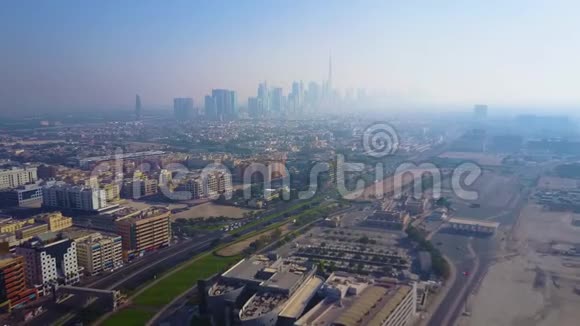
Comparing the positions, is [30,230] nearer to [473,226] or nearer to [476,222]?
[473,226]

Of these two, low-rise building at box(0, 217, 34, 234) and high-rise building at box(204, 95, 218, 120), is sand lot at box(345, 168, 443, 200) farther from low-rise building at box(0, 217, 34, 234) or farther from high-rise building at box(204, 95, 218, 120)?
high-rise building at box(204, 95, 218, 120)

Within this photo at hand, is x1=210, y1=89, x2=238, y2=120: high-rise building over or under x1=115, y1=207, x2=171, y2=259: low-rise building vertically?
over

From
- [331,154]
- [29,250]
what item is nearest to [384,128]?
[331,154]

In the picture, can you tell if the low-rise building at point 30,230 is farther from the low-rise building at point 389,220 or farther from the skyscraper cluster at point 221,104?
the skyscraper cluster at point 221,104

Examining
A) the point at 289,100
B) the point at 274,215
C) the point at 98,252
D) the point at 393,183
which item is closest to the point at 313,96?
the point at 289,100

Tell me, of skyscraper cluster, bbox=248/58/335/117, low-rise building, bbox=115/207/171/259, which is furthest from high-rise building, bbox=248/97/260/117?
low-rise building, bbox=115/207/171/259

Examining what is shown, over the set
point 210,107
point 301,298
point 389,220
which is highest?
point 210,107
